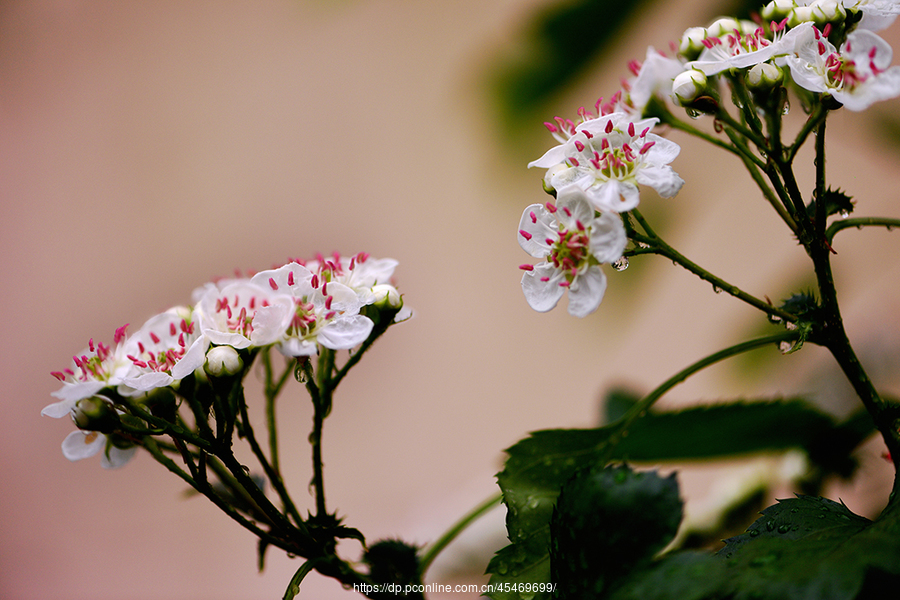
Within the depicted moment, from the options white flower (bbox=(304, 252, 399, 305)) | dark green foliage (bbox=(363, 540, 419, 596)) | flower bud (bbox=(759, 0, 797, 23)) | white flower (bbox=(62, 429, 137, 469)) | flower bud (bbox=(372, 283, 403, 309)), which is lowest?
dark green foliage (bbox=(363, 540, 419, 596))

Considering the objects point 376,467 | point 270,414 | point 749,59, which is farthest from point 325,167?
point 749,59

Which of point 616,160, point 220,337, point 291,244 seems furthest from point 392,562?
point 291,244

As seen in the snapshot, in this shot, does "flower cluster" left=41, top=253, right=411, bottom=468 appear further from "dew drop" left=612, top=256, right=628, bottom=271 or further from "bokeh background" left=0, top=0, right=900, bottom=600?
"bokeh background" left=0, top=0, right=900, bottom=600

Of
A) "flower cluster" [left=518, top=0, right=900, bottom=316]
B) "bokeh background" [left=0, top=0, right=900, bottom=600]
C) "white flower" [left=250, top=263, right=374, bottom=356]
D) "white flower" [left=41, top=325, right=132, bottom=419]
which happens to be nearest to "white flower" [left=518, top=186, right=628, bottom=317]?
"flower cluster" [left=518, top=0, right=900, bottom=316]

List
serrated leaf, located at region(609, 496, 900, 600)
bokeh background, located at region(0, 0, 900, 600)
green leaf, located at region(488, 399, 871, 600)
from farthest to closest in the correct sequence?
1. bokeh background, located at region(0, 0, 900, 600)
2. green leaf, located at region(488, 399, 871, 600)
3. serrated leaf, located at region(609, 496, 900, 600)

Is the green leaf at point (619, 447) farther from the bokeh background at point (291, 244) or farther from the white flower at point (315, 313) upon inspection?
the bokeh background at point (291, 244)

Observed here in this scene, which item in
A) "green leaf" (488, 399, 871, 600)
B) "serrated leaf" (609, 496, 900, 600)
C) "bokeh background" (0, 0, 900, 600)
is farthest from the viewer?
"bokeh background" (0, 0, 900, 600)
